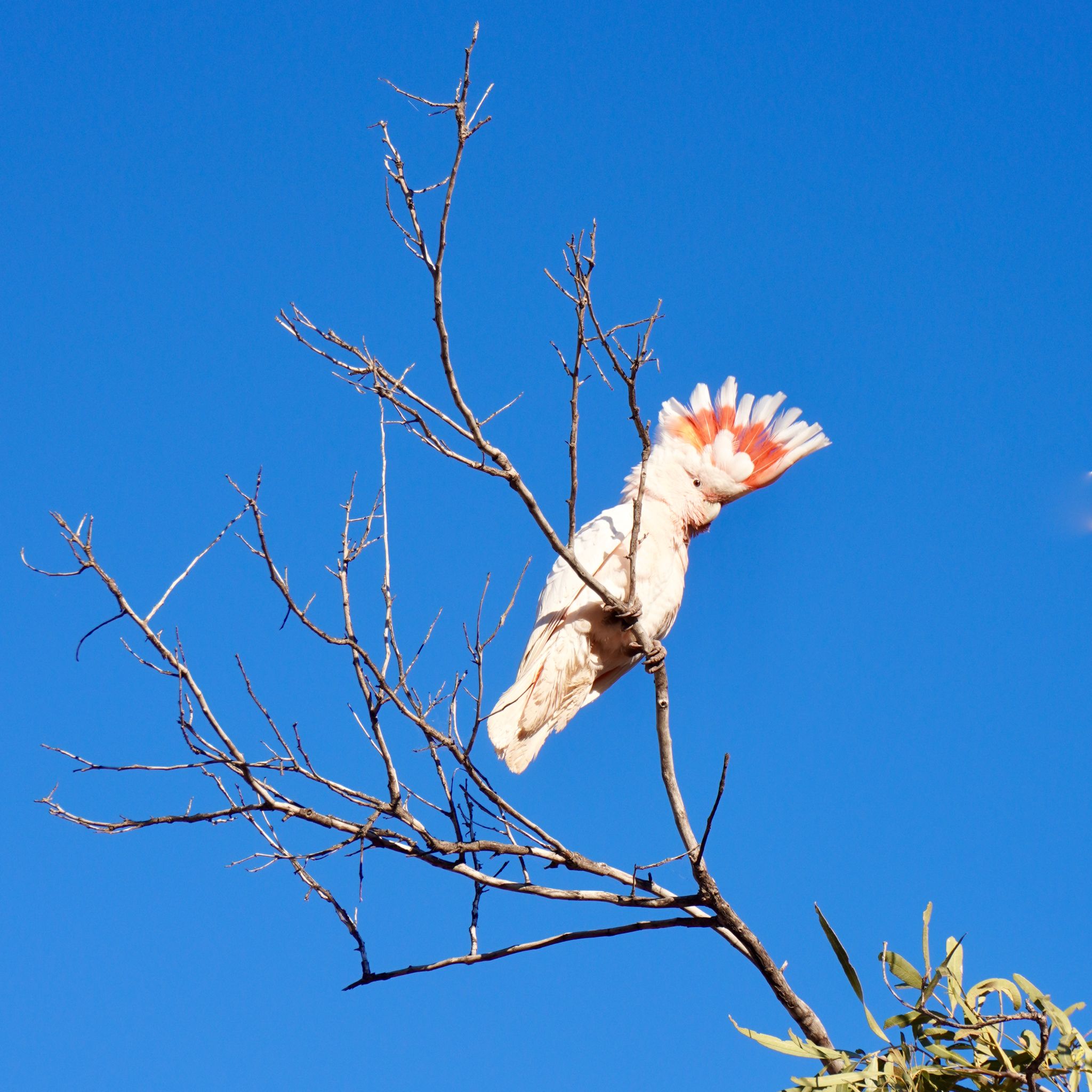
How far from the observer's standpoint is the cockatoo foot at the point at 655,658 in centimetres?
385

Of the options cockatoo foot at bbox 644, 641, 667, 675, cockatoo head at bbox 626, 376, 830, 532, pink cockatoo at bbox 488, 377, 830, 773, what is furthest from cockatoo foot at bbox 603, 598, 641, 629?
cockatoo head at bbox 626, 376, 830, 532

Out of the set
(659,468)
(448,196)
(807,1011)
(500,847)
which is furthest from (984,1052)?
(659,468)

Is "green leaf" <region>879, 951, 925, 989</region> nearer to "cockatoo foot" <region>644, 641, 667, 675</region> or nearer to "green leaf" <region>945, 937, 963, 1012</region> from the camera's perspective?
"green leaf" <region>945, 937, 963, 1012</region>

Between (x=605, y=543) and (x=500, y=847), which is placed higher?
(x=605, y=543)

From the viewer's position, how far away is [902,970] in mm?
2654

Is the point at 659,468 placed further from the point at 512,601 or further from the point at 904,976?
the point at 904,976

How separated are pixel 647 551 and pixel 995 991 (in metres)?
2.61

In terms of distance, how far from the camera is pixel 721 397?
5383mm

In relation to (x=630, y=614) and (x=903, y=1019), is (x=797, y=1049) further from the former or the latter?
(x=630, y=614)

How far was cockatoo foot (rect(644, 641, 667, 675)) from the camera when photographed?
385 cm

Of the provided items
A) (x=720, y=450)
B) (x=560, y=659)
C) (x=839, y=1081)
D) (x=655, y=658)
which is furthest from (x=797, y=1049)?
(x=720, y=450)

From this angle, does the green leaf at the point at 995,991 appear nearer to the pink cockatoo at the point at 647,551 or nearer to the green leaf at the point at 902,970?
the green leaf at the point at 902,970

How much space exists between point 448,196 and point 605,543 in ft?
7.93

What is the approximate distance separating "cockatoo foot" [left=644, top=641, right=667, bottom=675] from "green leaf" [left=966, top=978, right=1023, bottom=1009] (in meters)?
1.46
